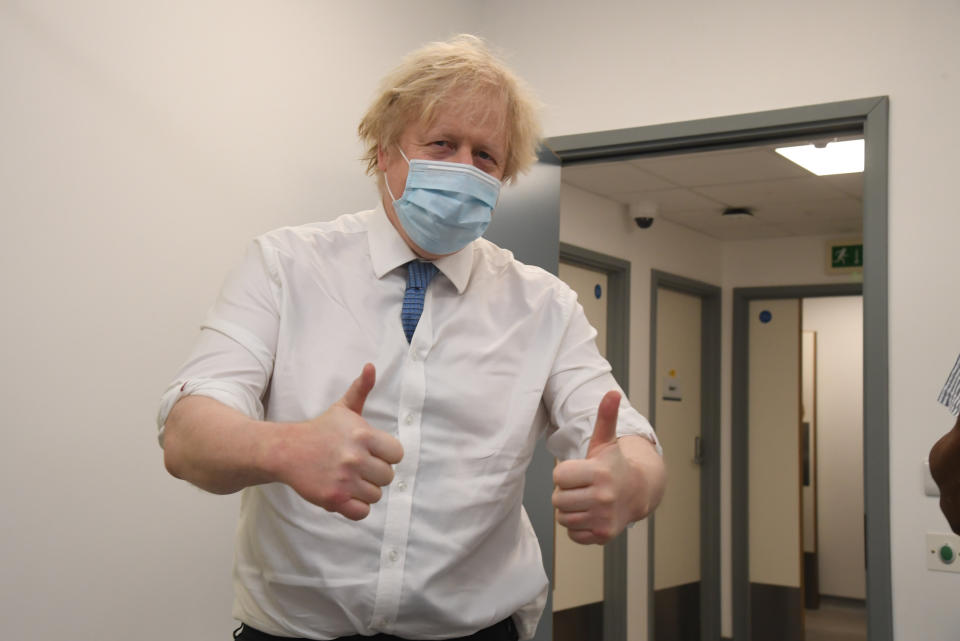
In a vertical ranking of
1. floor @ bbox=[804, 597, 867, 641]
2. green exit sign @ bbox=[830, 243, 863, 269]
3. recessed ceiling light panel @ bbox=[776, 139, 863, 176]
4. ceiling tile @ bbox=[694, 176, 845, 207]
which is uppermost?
recessed ceiling light panel @ bbox=[776, 139, 863, 176]

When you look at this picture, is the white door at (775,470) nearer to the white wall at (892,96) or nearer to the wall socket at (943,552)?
the white wall at (892,96)

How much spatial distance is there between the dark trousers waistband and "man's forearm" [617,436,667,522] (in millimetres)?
375

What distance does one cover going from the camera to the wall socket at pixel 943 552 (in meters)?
2.36

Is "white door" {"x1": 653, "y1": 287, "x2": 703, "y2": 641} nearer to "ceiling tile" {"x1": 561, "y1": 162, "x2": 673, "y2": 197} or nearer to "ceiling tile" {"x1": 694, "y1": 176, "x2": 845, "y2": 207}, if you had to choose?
"ceiling tile" {"x1": 694, "y1": 176, "x2": 845, "y2": 207}

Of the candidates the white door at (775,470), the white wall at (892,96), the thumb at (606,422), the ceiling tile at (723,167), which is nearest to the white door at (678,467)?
the white door at (775,470)

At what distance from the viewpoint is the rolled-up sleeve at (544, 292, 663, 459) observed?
1.26 m

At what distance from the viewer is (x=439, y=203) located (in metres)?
1.36

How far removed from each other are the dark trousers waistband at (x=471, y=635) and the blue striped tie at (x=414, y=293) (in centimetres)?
42

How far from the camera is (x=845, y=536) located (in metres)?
7.71

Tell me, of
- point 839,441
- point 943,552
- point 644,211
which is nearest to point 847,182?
point 644,211

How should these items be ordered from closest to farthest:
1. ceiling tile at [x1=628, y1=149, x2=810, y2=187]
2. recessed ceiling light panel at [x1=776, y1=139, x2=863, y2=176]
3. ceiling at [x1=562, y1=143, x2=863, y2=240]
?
recessed ceiling light panel at [x1=776, y1=139, x2=863, y2=176], ceiling tile at [x1=628, y1=149, x2=810, y2=187], ceiling at [x1=562, y1=143, x2=863, y2=240]

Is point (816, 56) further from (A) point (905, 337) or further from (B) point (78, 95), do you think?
(B) point (78, 95)

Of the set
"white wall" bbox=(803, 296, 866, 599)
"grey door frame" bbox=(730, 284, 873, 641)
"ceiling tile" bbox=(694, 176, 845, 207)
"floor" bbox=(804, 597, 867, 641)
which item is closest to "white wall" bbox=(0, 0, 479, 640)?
"ceiling tile" bbox=(694, 176, 845, 207)

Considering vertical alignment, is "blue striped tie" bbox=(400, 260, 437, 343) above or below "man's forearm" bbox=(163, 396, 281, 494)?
above
